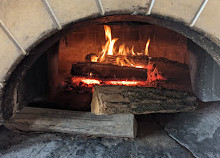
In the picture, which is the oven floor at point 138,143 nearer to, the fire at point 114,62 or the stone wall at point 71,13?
the stone wall at point 71,13

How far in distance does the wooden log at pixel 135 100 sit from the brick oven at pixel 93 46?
363 mm

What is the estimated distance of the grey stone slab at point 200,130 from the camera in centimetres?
117

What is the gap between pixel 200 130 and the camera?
1.34m

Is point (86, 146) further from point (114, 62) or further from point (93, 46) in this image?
point (93, 46)

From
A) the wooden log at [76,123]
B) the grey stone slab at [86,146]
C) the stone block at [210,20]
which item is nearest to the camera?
the stone block at [210,20]

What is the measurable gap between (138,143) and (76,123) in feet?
1.31

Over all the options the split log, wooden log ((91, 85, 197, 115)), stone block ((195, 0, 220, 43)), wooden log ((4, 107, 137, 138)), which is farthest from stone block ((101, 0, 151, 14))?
the split log

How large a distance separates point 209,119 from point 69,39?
1.52 m

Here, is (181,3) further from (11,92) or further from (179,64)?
(179,64)

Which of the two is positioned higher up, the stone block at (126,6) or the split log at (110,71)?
the stone block at (126,6)

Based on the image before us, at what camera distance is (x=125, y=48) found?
243 cm

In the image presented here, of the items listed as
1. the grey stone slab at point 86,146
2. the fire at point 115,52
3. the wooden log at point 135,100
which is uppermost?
the fire at point 115,52

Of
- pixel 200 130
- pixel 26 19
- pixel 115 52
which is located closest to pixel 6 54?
pixel 26 19

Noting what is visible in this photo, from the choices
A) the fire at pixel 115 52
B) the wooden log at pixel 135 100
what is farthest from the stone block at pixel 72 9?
the fire at pixel 115 52
